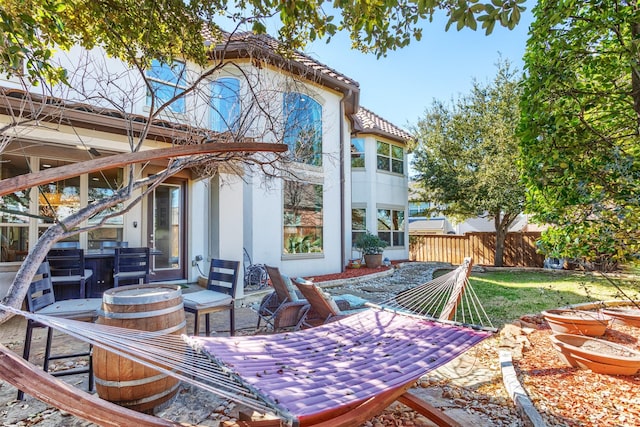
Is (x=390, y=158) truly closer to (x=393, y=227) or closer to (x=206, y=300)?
(x=393, y=227)

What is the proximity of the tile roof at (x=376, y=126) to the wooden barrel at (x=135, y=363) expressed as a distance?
1092 centimetres

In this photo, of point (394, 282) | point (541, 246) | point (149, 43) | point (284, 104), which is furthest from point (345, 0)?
point (394, 282)

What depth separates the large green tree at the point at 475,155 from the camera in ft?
39.8

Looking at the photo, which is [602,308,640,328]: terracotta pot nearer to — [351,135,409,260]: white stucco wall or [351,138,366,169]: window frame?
[351,135,409,260]: white stucco wall

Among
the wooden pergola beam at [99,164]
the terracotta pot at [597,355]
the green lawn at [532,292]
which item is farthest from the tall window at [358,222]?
the wooden pergola beam at [99,164]

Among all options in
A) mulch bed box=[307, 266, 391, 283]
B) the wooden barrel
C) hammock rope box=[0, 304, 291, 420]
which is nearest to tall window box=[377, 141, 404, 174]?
mulch bed box=[307, 266, 391, 283]

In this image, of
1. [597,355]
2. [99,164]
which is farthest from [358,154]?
[99,164]

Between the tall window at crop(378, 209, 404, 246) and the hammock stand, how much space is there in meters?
10.9

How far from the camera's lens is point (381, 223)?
556 inches

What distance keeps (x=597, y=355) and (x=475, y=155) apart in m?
11.3

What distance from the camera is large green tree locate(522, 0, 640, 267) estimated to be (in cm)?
262

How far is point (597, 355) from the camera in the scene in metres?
3.21

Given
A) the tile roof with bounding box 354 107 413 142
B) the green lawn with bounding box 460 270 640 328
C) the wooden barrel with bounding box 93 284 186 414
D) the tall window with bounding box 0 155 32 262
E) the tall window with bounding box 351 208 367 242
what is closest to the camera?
the wooden barrel with bounding box 93 284 186 414

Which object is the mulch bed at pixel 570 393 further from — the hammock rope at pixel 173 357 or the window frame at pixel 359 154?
the window frame at pixel 359 154
